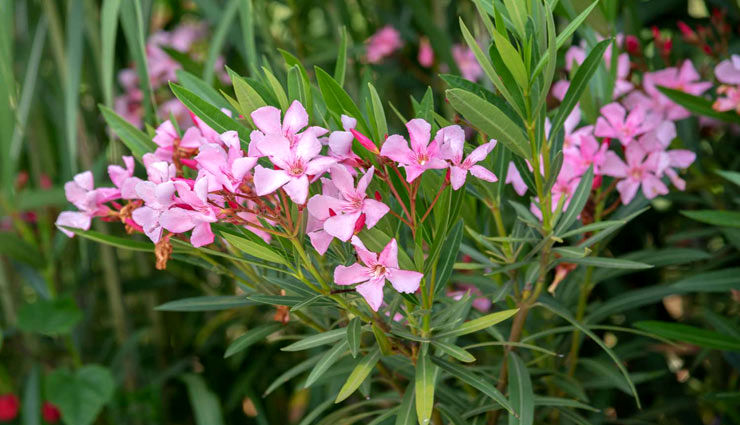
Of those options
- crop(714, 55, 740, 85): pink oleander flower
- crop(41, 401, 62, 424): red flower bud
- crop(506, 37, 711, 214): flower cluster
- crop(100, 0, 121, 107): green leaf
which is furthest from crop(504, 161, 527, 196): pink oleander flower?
crop(41, 401, 62, 424): red flower bud

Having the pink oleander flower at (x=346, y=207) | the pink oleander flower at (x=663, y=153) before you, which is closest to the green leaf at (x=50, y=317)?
the pink oleander flower at (x=346, y=207)

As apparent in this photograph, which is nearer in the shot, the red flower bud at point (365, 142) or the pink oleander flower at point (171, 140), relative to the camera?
the red flower bud at point (365, 142)

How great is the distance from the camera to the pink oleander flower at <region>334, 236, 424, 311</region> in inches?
22.8

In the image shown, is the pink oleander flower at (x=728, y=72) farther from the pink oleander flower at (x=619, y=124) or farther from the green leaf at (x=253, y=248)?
the green leaf at (x=253, y=248)

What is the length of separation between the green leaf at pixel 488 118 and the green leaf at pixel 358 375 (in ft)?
0.72

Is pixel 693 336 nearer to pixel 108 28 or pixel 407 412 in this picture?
pixel 407 412

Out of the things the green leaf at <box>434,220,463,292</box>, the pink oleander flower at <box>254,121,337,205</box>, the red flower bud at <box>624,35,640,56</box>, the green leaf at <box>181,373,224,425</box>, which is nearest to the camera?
the pink oleander flower at <box>254,121,337,205</box>

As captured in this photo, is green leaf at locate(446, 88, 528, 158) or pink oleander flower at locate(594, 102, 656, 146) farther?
pink oleander flower at locate(594, 102, 656, 146)

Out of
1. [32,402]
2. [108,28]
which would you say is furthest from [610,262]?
[32,402]

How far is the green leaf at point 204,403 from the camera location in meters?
1.15

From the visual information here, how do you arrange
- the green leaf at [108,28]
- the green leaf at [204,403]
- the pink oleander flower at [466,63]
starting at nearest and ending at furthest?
the green leaf at [108,28] → the green leaf at [204,403] → the pink oleander flower at [466,63]

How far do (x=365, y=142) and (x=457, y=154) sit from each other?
73 millimetres

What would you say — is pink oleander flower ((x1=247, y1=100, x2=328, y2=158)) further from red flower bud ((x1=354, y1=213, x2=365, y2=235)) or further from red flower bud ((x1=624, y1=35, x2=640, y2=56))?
red flower bud ((x1=624, y1=35, x2=640, y2=56))

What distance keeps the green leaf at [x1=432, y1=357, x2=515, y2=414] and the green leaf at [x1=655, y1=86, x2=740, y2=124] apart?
0.45 metres
